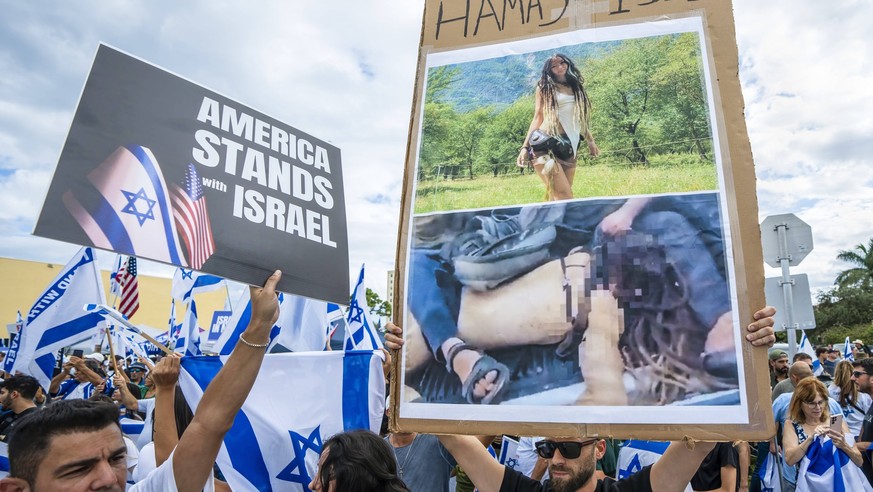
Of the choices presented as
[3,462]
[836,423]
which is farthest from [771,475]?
[3,462]

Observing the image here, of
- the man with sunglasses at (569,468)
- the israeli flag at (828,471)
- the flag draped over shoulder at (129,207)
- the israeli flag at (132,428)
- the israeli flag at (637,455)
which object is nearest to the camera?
the flag draped over shoulder at (129,207)

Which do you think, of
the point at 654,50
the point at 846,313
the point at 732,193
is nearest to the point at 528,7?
the point at 654,50

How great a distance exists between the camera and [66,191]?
1639 millimetres

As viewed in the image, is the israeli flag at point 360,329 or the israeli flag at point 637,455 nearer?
the israeli flag at point 637,455

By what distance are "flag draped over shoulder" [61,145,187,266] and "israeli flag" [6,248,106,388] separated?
241 inches

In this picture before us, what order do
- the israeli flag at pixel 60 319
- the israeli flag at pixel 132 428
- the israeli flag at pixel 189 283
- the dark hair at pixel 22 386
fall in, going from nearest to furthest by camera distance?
the israeli flag at pixel 132 428 < the dark hair at pixel 22 386 < the israeli flag at pixel 60 319 < the israeli flag at pixel 189 283

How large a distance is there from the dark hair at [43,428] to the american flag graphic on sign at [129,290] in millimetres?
8766

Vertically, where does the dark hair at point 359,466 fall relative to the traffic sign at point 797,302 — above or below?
below

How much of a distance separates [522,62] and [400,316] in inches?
41.8

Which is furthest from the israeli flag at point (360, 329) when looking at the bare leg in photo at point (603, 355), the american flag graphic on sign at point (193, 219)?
the bare leg in photo at point (603, 355)

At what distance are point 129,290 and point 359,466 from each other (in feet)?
31.2

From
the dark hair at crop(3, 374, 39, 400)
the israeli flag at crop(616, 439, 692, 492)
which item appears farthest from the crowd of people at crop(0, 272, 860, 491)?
the dark hair at crop(3, 374, 39, 400)

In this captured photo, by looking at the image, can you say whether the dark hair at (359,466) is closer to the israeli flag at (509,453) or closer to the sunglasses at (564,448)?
the sunglasses at (564,448)

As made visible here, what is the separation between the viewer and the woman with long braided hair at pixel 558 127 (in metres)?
2.09
